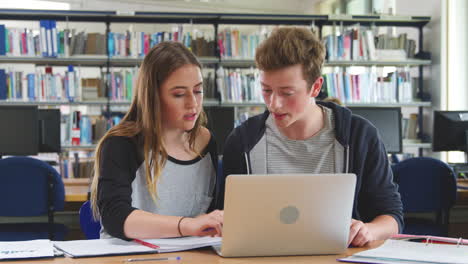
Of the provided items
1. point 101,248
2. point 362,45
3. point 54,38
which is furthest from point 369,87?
point 101,248

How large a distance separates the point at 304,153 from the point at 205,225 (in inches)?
18.1

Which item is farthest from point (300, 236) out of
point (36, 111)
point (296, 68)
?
point (36, 111)

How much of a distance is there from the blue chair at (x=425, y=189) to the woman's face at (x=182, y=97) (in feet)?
6.35

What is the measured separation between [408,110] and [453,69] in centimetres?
67

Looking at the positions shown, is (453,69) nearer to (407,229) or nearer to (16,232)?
(407,229)

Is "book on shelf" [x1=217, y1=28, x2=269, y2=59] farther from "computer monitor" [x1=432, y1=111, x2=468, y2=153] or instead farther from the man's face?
the man's face

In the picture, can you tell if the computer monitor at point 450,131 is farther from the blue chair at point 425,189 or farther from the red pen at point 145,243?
the red pen at point 145,243

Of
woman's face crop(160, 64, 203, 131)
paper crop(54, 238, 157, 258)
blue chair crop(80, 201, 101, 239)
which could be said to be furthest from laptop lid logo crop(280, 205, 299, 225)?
blue chair crop(80, 201, 101, 239)

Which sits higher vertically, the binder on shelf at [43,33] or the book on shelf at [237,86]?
the binder on shelf at [43,33]

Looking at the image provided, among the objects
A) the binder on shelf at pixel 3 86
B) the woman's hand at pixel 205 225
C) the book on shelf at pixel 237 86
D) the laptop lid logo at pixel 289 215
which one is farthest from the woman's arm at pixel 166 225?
the binder on shelf at pixel 3 86

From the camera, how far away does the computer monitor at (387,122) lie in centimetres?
401

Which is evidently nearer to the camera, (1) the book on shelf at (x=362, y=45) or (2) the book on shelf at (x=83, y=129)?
(2) the book on shelf at (x=83, y=129)

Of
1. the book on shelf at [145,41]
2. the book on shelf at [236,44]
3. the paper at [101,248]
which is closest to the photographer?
the paper at [101,248]

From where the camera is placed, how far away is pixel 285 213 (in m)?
1.21
